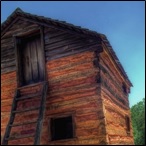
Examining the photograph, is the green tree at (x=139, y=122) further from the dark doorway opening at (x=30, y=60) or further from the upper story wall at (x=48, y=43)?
the upper story wall at (x=48, y=43)

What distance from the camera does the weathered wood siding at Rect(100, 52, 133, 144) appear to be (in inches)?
424

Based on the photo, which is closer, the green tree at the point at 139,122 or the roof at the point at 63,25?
the roof at the point at 63,25

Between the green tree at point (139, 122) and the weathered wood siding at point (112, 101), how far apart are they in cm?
2744

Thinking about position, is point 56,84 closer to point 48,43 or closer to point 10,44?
point 48,43

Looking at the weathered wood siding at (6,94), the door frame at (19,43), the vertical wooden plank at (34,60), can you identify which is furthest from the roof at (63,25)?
the weathered wood siding at (6,94)

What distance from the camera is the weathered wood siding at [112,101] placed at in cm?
1076

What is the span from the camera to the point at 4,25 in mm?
13398

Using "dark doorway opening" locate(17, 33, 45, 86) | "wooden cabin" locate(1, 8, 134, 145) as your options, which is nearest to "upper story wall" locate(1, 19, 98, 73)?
"wooden cabin" locate(1, 8, 134, 145)

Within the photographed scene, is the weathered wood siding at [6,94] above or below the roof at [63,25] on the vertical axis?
below

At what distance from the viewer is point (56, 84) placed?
11.4 m

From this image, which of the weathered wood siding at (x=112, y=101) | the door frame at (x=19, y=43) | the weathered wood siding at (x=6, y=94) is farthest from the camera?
the door frame at (x=19, y=43)

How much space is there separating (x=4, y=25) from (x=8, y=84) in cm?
314

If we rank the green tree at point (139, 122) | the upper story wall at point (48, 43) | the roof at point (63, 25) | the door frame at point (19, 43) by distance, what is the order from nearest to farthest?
the roof at point (63, 25) < the upper story wall at point (48, 43) < the door frame at point (19, 43) < the green tree at point (139, 122)

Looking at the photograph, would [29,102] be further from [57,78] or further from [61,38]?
[61,38]
